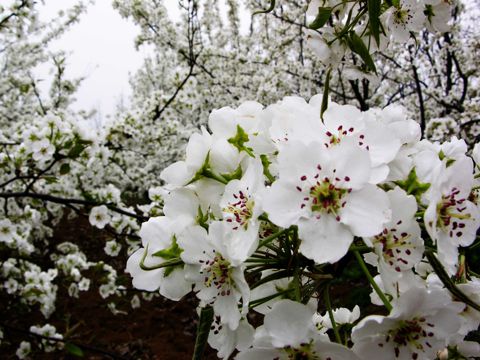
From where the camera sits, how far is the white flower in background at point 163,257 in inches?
28.5

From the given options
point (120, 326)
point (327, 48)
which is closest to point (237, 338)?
point (327, 48)

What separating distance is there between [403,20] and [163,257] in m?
1.07

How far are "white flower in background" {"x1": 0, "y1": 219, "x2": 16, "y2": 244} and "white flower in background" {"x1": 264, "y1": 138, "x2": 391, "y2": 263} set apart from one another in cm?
330

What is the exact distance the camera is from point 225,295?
2.29ft

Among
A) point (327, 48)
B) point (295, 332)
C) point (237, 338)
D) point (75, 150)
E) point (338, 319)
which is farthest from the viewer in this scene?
point (75, 150)

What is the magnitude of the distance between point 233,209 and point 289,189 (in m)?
0.10

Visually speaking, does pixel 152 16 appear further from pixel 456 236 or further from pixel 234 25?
pixel 456 236

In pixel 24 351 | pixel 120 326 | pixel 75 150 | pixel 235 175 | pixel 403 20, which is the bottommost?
pixel 235 175

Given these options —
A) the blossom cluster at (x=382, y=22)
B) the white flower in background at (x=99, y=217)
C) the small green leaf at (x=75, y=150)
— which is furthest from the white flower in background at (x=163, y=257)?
the white flower in background at (x=99, y=217)

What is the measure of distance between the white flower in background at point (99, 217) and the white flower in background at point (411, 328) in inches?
117

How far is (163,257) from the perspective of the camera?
2.40 ft

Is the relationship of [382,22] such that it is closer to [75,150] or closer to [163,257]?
[163,257]

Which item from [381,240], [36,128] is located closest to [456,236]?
[381,240]

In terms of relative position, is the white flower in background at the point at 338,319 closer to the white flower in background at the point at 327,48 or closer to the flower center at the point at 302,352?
the flower center at the point at 302,352
